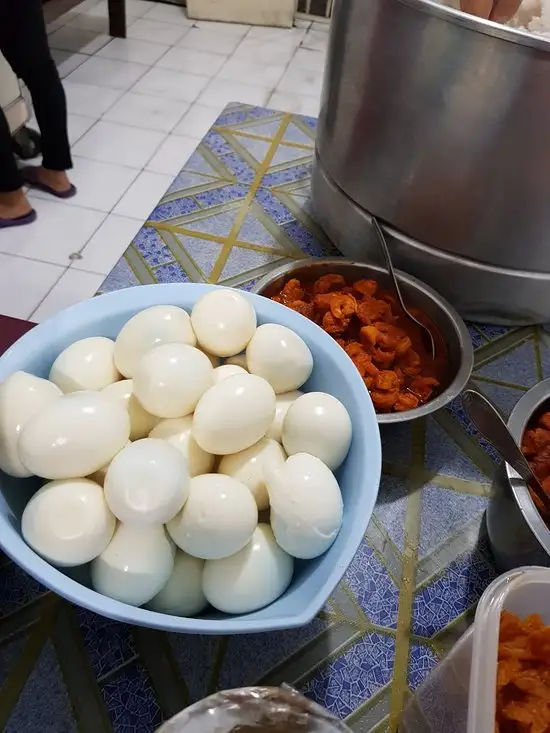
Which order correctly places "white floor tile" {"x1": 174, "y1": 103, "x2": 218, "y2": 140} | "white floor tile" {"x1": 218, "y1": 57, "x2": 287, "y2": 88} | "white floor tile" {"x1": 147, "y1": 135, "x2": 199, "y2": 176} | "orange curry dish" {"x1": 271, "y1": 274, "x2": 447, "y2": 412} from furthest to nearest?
"white floor tile" {"x1": 218, "y1": 57, "x2": 287, "y2": 88} < "white floor tile" {"x1": 174, "y1": 103, "x2": 218, "y2": 140} < "white floor tile" {"x1": 147, "y1": 135, "x2": 199, "y2": 176} < "orange curry dish" {"x1": 271, "y1": 274, "x2": 447, "y2": 412}

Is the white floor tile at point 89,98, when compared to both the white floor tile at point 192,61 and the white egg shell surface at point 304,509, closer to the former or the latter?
the white floor tile at point 192,61

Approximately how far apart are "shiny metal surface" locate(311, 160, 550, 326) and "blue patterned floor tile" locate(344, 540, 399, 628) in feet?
1.51

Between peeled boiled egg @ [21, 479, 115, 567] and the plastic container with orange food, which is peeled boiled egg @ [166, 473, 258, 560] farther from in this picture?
the plastic container with orange food

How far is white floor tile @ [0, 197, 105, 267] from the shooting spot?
1078mm

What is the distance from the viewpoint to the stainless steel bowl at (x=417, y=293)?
77 centimetres

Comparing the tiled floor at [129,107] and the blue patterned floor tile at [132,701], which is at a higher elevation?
the tiled floor at [129,107]

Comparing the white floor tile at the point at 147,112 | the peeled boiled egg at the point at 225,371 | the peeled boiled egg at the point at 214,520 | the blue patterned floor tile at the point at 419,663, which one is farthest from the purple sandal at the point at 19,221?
the blue patterned floor tile at the point at 419,663

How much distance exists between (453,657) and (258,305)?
13.7 inches

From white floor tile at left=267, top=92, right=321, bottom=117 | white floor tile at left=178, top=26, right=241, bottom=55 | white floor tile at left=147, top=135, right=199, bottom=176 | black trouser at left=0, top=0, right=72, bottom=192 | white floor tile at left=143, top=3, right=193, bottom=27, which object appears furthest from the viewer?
white floor tile at left=143, top=3, right=193, bottom=27

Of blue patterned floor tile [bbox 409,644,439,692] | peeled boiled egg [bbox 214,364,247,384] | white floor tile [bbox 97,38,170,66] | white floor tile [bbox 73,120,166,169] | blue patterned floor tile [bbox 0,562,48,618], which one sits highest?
Result: peeled boiled egg [bbox 214,364,247,384]

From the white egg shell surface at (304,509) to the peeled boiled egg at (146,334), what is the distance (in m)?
0.16

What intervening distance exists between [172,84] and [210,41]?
422 millimetres

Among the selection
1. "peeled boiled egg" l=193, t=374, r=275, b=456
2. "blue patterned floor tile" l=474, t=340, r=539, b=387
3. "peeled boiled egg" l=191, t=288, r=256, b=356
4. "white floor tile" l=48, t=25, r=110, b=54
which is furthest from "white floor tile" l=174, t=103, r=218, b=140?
"peeled boiled egg" l=193, t=374, r=275, b=456

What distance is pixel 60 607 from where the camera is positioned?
586 mm
